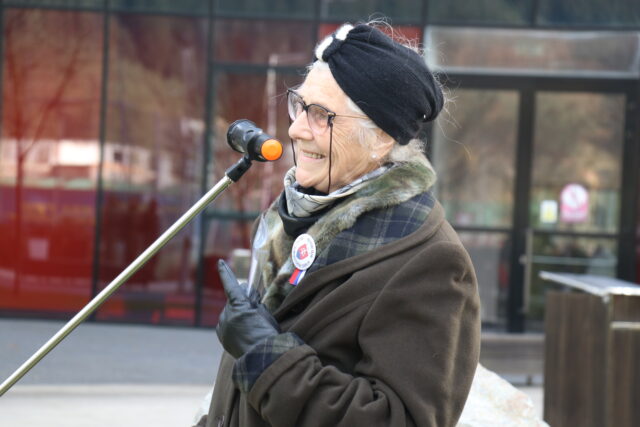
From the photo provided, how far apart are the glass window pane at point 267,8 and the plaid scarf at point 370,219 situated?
28.5ft

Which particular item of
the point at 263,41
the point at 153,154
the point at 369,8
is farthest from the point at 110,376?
the point at 369,8

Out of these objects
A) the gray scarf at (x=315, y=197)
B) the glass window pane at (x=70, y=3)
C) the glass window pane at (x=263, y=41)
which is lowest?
the gray scarf at (x=315, y=197)

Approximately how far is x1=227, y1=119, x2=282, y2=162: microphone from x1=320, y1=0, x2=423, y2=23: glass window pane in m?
8.59

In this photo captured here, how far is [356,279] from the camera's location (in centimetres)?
215

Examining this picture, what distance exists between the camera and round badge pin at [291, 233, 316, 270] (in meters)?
2.26

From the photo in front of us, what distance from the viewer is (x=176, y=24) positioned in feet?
35.6

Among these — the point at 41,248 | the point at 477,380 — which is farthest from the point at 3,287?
the point at 477,380

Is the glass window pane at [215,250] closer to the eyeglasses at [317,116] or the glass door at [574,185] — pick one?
the glass door at [574,185]

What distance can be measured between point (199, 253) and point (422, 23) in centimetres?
333

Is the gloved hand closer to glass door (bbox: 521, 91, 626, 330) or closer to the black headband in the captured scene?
the black headband

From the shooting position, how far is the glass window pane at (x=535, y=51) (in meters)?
10.7

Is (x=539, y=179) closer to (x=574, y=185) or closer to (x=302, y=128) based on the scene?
(x=574, y=185)

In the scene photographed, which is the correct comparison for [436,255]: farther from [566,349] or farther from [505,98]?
[505,98]

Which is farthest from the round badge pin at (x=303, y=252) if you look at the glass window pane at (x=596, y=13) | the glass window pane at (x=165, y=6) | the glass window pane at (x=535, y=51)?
the glass window pane at (x=596, y=13)
